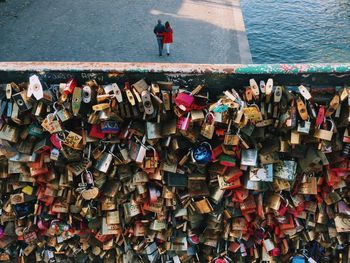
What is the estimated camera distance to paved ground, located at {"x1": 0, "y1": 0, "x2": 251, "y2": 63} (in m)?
10.4

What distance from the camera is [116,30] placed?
12.0 metres

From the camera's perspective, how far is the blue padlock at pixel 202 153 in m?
3.66

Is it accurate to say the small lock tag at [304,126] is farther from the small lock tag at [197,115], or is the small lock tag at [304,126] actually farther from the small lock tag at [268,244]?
the small lock tag at [268,244]

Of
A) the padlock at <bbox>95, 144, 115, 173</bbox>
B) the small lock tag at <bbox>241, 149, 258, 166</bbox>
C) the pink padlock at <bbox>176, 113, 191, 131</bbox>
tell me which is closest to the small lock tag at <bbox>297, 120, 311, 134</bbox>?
the small lock tag at <bbox>241, 149, 258, 166</bbox>

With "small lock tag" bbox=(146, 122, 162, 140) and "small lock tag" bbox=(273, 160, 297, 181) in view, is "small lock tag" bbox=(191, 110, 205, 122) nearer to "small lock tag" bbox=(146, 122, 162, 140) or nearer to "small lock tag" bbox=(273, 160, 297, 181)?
"small lock tag" bbox=(146, 122, 162, 140)

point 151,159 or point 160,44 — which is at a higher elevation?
point 151,159

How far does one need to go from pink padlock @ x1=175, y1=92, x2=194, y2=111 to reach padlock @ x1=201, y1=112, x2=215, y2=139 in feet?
0.72

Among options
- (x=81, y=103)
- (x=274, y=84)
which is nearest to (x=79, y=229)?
(x=81, y=103)

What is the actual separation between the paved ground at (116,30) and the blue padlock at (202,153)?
6935 millimetres

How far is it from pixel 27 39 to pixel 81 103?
351 inches

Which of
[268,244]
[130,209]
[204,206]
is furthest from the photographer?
[268,244]

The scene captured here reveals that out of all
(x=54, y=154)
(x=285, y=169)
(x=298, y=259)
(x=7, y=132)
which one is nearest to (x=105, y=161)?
(x=54, y=154)

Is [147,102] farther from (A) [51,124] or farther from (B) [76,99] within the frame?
(A) [51,124]

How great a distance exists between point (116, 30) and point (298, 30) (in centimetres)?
886
